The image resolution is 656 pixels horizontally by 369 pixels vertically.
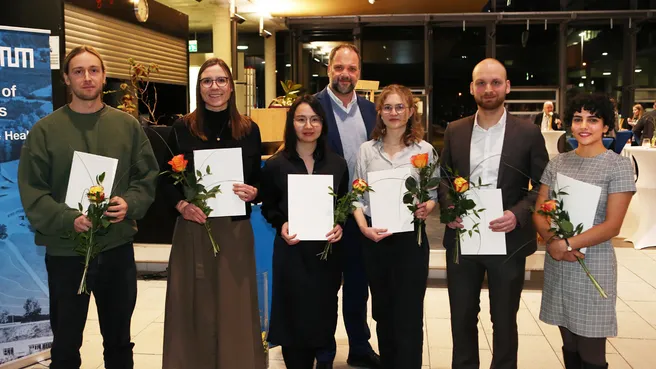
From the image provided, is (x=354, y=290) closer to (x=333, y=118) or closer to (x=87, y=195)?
(x=333, y=118)

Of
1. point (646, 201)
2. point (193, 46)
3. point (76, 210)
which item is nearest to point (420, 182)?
point (76, 210)

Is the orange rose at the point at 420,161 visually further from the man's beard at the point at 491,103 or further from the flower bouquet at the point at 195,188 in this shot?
the flower bouquet at the point at 195,188

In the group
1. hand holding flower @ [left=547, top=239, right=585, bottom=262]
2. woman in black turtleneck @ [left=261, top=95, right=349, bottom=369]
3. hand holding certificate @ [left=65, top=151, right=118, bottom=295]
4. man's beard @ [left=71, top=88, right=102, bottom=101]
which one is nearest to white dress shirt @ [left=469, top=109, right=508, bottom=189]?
hand holding flower @ [left=547, top=239, right=585, bottom=262]

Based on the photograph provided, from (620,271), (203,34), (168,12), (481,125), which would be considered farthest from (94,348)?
(203,34)

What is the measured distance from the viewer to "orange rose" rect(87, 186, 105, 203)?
2.26 metres

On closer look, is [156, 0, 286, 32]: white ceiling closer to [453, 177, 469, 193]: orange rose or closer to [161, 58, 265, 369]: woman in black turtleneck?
[161, 58, 265, 369]: woman in black turtleneck

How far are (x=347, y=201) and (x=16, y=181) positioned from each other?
1.96 m

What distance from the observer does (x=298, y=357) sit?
267 cm

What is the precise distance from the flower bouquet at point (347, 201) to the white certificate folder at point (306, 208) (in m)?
0.04

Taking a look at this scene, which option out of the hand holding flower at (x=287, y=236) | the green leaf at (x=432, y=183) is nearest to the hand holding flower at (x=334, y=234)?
the hand holding flower at (x=287, y=236)

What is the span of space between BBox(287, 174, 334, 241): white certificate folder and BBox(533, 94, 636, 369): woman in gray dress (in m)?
0.95

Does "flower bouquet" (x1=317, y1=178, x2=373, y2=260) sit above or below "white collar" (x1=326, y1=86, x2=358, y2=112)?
below

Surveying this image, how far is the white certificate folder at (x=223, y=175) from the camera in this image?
251 centimetres

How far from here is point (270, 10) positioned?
11.4 m
